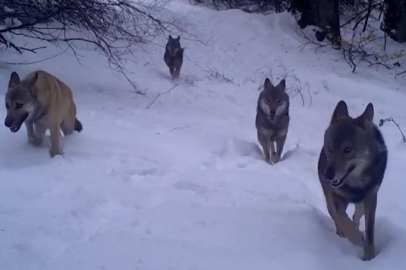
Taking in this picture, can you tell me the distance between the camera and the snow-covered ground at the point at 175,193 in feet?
13.2

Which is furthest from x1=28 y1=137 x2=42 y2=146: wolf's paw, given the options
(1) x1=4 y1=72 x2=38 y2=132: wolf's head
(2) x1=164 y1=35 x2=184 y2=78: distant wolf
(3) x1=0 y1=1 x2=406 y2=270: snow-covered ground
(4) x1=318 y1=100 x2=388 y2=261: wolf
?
(2) x1=164 y1=35 x2=184 y2=78: distant wolf

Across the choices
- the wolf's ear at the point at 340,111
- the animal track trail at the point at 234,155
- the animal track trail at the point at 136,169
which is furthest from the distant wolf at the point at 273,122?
the wolf's ear at the point at 340,111

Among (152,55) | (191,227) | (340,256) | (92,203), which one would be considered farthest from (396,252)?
(152,55)

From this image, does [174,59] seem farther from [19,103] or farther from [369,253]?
[369,253]

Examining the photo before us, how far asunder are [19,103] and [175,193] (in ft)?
8.19

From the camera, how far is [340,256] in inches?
172

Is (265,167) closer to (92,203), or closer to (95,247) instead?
(92,203)

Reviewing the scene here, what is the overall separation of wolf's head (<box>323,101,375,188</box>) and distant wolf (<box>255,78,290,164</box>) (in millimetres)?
3904

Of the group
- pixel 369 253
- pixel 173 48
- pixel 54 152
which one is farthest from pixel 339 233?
pixel 173 48

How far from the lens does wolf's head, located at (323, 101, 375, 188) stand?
4.27 meters

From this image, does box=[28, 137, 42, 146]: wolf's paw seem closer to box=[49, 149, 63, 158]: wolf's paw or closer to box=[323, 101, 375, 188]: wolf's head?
box=[49, 149, 63, 158]: wolf's paw

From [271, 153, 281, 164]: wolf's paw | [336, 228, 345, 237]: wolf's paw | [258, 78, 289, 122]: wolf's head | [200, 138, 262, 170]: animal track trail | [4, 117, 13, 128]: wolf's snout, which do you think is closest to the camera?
[336, 228, 345, 237]: wolf's paw

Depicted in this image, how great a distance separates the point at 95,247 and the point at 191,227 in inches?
37.6

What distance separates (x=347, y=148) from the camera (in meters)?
4.34
